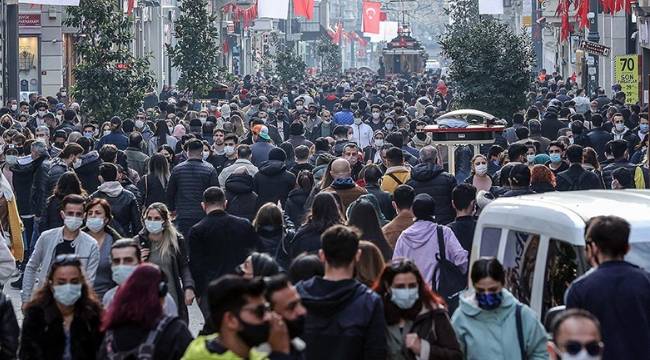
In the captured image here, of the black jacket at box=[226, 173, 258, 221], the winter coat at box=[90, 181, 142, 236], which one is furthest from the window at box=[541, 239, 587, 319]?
the black jacket at box=[226, 173, 258, 221]

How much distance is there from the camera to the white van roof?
8.72m

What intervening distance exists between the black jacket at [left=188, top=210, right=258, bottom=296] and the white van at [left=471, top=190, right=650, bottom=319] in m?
3.16

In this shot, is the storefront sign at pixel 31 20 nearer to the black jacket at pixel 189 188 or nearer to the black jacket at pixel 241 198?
the black jacket at pixel 189 188

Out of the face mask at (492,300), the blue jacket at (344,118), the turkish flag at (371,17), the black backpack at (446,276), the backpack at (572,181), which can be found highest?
the turkish flag at (371,17)

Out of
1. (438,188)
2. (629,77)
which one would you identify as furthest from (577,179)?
(629,77)

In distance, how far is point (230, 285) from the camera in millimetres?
6711

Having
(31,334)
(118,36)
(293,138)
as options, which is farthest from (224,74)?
(31,334)

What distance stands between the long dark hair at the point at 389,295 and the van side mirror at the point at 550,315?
520 mm

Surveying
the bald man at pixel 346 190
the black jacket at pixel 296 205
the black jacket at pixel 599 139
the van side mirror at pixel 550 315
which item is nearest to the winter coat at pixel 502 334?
the van side mirror at pixel 550 315

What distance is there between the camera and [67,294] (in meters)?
8.72

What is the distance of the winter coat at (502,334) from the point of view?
8.34m

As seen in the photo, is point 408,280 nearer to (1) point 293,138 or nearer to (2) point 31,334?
(2) point 31,334

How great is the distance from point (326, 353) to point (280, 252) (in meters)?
4.87

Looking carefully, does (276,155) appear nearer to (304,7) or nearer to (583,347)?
(583,347)
